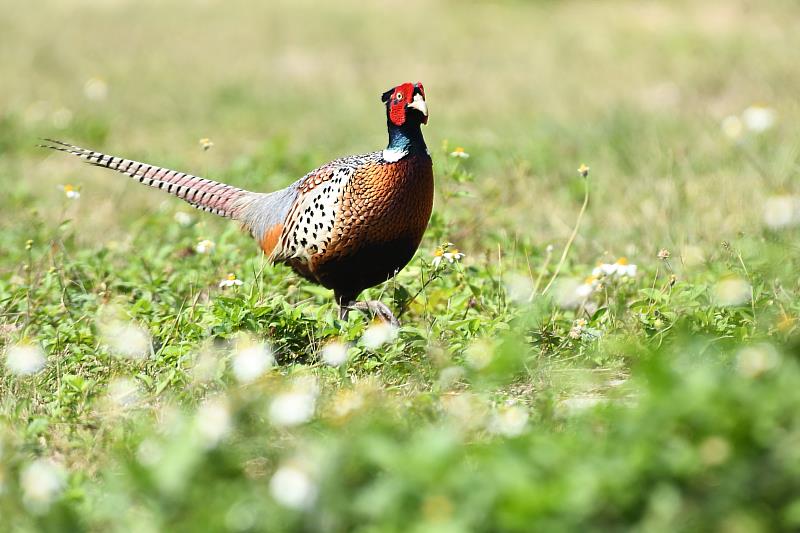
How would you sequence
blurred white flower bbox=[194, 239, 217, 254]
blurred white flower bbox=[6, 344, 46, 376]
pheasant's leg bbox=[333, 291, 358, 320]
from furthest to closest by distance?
blurred white flower bbox=[194, 239, 217, 254], pheasant's leg bbox=[333, 291, 358, 320], blurred white flower bbox=[6, 344, 46, 376]

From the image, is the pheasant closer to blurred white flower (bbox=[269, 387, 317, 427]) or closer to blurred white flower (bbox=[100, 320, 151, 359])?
blurred white flower (bbox=[100, 320, 151, 359])

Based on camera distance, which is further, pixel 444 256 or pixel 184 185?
pixel 184 185

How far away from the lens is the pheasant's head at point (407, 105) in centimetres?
392

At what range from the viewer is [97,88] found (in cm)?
912

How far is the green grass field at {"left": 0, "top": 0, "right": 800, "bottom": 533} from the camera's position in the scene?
7.48ft

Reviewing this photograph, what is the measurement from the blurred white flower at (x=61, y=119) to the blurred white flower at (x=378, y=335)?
5.27 meters

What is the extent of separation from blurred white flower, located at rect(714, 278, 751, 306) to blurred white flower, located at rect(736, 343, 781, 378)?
3.24 ft

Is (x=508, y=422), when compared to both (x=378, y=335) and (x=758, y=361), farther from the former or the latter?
(x=378, y=335)

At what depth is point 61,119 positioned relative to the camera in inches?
327

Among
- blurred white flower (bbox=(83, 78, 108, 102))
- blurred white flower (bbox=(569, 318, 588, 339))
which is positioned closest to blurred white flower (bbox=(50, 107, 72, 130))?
blurred white flower (bbox=(83, 78, 108, 102))

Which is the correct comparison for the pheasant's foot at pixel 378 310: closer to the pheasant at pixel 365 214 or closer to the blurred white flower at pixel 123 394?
the pheasant at pixel 365 214

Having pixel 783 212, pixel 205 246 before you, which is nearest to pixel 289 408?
pixel 205 246

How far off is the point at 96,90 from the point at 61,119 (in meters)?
0.90

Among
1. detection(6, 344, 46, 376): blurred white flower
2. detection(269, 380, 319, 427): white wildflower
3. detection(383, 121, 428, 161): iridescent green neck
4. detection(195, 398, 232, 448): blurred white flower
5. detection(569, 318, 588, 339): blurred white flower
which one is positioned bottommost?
detection(569, 318, 588, 339): blurred white flower
